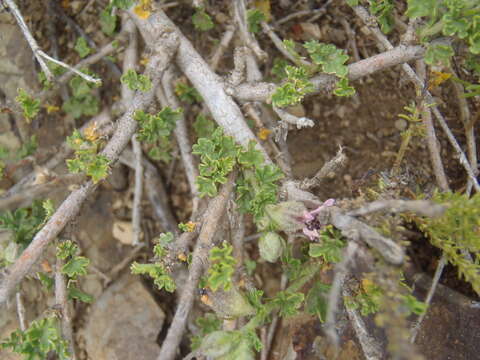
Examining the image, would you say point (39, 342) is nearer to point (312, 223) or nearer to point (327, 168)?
point (312, 223)

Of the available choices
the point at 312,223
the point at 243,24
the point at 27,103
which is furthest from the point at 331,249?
the point at 27,103

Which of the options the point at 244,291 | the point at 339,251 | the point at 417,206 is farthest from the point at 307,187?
the point at 417,206

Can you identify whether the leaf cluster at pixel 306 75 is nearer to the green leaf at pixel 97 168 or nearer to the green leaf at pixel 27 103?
the green leaf at pixel 97 168

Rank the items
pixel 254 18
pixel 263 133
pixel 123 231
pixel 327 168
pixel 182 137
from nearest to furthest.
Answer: pixel 327 168 < pixel 263 133 < pixel 254 18 < pixel 182 137 < pixel 123 231

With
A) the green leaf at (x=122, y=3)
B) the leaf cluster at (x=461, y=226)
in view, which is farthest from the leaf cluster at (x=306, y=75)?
the green leaf at (x=122, y=3)

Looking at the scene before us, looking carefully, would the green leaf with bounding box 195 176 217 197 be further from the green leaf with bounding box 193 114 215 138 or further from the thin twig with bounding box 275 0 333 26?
the thin twig with bounding box 275 0 333 26

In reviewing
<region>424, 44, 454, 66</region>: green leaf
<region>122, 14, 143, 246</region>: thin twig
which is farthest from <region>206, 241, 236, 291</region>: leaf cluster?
<region>122, 14, 143, 246</region>: thin twig

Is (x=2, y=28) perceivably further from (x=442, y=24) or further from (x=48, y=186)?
(x=442, y=24)
